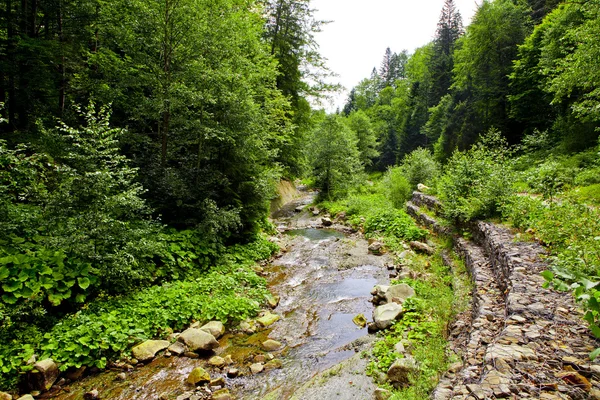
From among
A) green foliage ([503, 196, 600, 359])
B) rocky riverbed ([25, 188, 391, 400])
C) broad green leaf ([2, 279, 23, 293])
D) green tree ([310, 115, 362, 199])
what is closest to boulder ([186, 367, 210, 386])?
rocky riverbed ([25, 188, 391, 400])

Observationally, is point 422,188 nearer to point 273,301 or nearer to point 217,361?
point 273,301

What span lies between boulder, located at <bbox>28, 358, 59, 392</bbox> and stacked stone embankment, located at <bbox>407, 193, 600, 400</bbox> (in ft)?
18.5

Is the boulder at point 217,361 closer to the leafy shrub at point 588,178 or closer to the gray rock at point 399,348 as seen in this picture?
the gray rock at point 399,348

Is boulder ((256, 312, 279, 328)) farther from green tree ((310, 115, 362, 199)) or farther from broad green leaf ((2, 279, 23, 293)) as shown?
green tree ((310, 115, 362, 199))

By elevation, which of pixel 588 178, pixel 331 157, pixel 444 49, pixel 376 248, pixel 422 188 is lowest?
pixel 376 248

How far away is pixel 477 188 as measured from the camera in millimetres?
9891

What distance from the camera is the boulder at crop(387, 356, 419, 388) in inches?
181

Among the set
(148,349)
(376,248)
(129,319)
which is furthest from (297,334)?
(376,248)

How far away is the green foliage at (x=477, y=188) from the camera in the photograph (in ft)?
30.1

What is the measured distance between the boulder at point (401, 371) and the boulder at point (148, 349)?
4.22 m

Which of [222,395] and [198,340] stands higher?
[198,340]

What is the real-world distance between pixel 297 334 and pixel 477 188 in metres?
7.34

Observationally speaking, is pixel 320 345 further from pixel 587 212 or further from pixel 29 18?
pixel 29 18

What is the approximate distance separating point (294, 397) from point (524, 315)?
3552 millimetres
